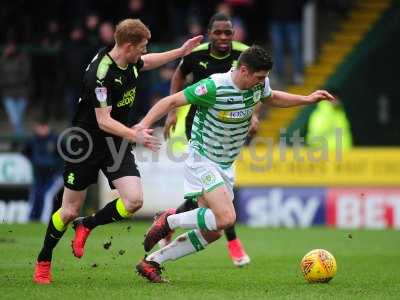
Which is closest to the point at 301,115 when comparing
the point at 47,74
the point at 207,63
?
the point at 47,74

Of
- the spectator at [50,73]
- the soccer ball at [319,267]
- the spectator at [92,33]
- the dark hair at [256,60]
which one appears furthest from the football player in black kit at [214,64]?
the spectator at [50,73]

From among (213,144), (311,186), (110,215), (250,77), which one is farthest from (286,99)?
(311,186)

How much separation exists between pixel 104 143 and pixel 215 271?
6.53 feet

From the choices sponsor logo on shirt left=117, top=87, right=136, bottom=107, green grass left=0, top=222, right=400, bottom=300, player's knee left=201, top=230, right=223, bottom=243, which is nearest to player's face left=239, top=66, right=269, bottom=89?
sponsor logo on shirt left=117, top=87, right=136, bottom=107

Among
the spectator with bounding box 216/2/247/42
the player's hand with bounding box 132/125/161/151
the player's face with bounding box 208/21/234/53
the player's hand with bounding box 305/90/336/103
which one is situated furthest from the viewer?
the spectator with bounding box 216/2/247/42

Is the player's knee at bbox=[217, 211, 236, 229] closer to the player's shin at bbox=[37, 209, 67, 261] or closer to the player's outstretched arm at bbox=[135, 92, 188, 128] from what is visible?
the player's outstretched arm at bbox=[135, 92, 188, 128]

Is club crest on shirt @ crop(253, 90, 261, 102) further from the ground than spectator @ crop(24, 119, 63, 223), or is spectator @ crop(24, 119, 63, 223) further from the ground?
club crest on shirt @ crop(253, 90, 261, 102)

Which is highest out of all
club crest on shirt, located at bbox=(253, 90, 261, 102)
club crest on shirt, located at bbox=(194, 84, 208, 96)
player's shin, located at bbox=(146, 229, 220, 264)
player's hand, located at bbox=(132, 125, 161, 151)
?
club crest on shirt, located at bbox=(194, 84, 208, 96)

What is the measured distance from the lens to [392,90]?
22.0 meters

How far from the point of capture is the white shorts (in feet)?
30.9

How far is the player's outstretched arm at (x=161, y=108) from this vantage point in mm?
8820

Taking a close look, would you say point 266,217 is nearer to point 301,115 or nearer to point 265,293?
point 301,115

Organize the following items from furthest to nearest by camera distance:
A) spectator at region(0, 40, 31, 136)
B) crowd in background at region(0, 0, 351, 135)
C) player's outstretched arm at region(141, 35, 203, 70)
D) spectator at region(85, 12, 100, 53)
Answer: spectator at region(0, 40, 31, 136) → crowd in background at region(0, 0, 351, 135) → spectator at region(85, 12, 100, 53) → player's outstretched arm at region(141, 35, 203, 70)

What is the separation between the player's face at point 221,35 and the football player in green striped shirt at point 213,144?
1.77 meters
